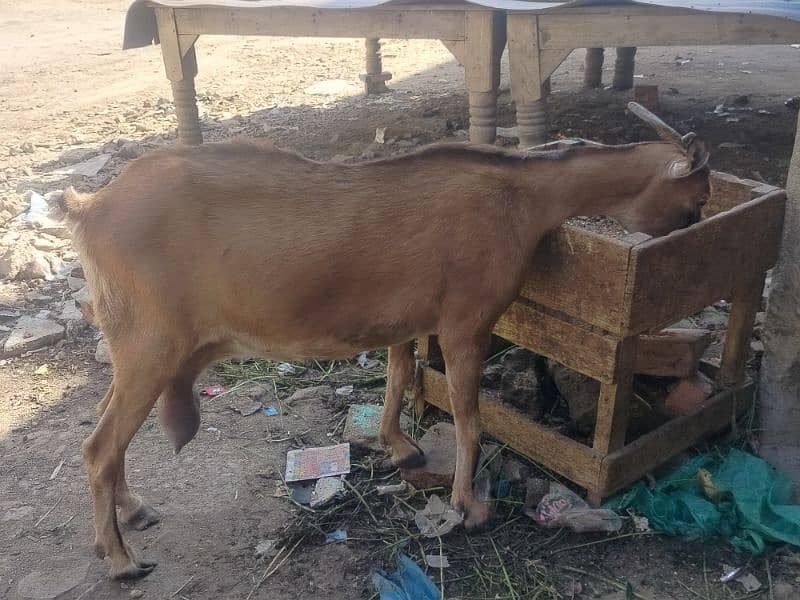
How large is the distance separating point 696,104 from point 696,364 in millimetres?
7252

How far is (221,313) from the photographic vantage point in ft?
10.9

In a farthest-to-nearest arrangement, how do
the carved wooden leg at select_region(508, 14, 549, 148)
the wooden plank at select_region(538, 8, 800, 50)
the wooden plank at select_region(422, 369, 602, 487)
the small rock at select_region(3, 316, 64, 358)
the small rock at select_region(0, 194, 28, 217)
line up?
the small rock at select_region(0, 194, 28, 217) → the carved wooden leg at select_region(508, 14, 549, 148) → the small rock at select_region(3, 316, 64, 358) → the wooden plank at select_region(538, 8, 800, 50) → the wooden plank at select_region(422, 369, 602, 487)

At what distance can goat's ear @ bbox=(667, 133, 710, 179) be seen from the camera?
3.29 meters

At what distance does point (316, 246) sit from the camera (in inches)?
129

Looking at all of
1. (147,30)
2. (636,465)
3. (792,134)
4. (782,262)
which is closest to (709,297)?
(782,262)

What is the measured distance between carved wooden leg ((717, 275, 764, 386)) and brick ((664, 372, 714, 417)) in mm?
137

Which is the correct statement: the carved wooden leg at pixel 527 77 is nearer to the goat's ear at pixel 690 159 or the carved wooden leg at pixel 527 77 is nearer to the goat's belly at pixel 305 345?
the goat's ear at pixel 690 159

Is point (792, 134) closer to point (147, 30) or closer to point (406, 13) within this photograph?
point (406, 13)

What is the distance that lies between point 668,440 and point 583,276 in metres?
1.04

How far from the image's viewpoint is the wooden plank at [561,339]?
3.47 metres

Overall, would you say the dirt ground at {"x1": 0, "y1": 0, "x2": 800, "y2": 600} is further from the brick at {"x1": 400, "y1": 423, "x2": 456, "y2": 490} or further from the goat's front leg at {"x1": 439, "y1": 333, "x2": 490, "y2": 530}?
Result: the brick at {"x1": 400, "y1": 423, "x2": 456, "y2": 490}

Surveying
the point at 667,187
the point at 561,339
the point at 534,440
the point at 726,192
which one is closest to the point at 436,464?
the point at 534,440

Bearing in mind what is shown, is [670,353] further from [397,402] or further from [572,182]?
[397,402]

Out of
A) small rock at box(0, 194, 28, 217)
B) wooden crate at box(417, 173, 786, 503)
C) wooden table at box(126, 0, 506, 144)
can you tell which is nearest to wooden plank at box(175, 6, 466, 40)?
wooden table at box(126, 0, 506, 144)
